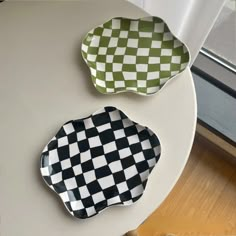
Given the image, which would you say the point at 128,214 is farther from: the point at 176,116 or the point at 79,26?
the point at 79,26

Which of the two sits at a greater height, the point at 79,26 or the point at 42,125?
the point at 79,26

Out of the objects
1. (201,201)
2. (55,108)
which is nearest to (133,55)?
(55,108)

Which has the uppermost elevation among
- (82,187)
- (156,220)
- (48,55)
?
(48,55)

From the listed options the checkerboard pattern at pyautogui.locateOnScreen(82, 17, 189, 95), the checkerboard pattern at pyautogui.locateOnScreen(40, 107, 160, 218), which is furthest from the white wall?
the checkerboard pattern at pyautogui.locateOnScreen(40, 107, 160, 218)

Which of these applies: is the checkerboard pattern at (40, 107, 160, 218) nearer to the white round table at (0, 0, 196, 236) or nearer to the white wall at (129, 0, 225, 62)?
the white round table at (0, 0, 196, 236)

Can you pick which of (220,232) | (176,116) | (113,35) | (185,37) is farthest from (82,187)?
(220,232)

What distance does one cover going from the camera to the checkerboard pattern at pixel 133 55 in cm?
85

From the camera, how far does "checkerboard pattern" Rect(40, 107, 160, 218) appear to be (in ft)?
2.50

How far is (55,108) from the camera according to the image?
813 mm

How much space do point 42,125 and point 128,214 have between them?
23cm

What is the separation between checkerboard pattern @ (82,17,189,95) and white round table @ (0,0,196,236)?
22 mm

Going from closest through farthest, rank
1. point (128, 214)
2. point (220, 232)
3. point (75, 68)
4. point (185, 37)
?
point (128, 214), point (75, 68), point (185, 37), point (220, 232)

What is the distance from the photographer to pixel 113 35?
896 mm

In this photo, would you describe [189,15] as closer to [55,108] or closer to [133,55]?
[133,55]
